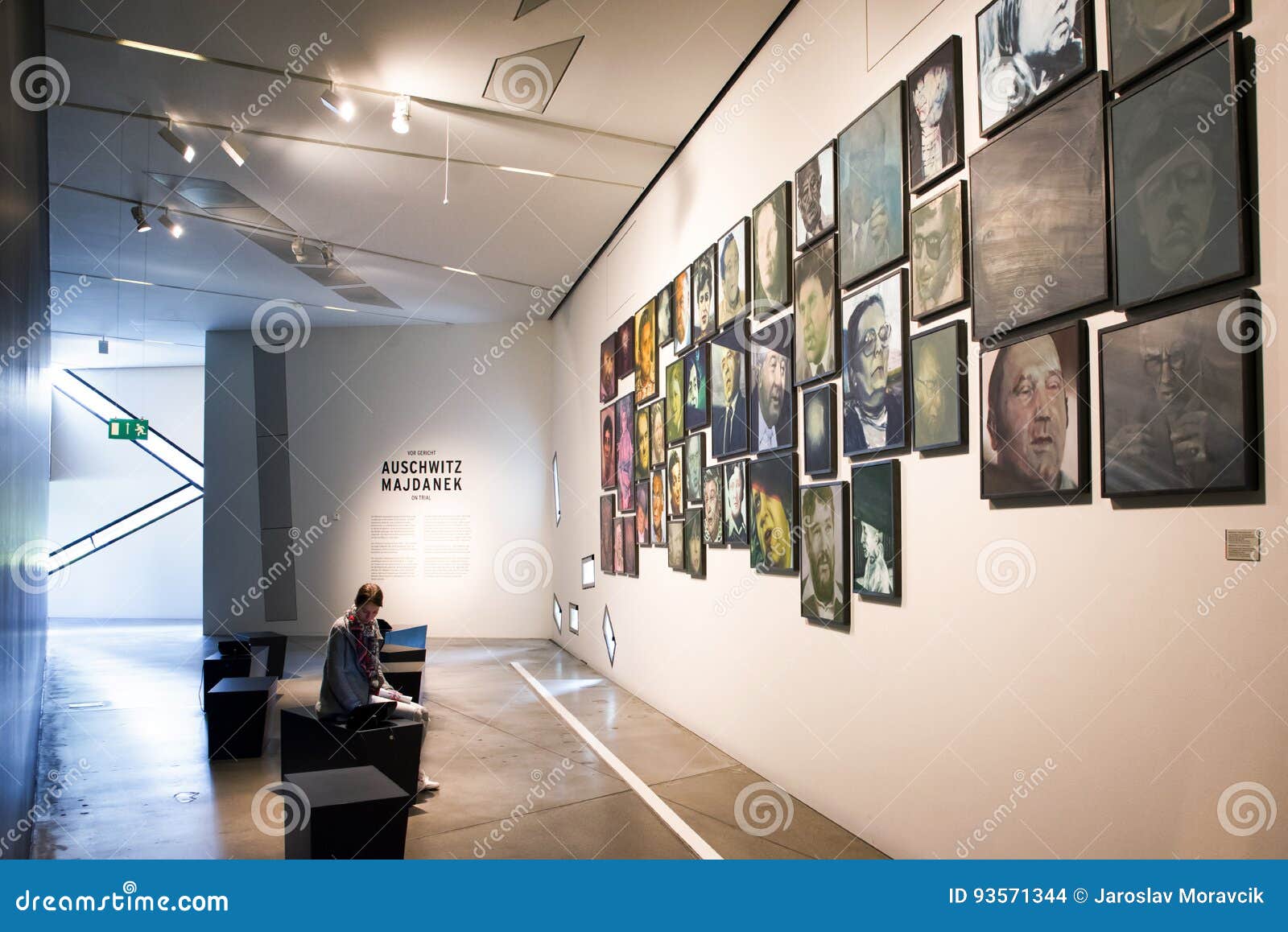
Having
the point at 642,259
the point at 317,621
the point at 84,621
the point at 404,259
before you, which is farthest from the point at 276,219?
the point at 84,621

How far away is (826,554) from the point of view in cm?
484

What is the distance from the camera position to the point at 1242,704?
2.50 m

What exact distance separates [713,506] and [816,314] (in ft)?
6.39

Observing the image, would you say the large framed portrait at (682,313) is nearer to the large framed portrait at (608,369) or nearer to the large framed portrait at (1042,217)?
the large framed portrait at (608,369)

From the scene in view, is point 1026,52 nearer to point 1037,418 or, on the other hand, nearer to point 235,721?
point 1037,418

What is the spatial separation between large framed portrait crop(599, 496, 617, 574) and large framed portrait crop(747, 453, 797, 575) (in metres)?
4.03

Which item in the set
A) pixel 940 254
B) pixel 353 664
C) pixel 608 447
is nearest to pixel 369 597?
pixel 353 664

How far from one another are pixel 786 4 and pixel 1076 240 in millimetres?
3163

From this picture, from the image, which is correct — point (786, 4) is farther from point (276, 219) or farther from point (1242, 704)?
point (276, 219)

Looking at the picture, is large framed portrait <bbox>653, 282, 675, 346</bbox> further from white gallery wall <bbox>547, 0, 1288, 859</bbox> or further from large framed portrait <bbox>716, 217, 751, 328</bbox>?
large framed portrait <bbox>716, 217, 751, 328</bbox>

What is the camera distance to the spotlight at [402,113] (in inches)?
263

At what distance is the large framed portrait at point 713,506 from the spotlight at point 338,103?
354cm

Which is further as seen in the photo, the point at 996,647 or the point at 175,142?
the point at 175,142

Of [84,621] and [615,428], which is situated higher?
[615,428]
